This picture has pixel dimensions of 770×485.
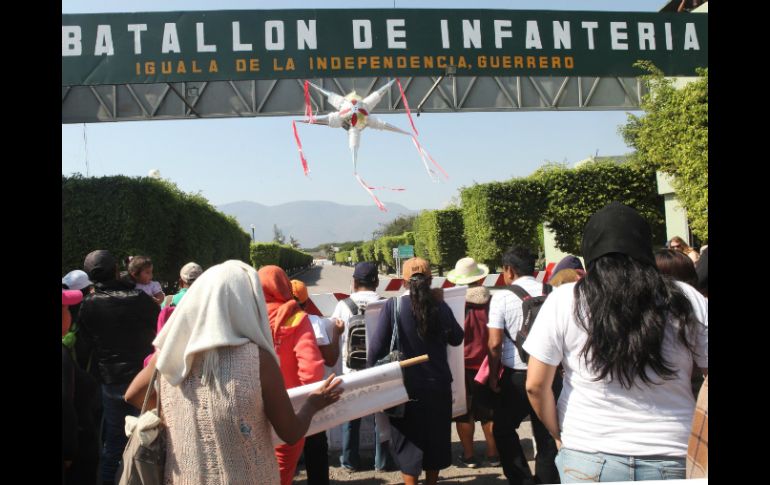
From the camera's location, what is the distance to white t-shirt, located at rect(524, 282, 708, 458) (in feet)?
6.87

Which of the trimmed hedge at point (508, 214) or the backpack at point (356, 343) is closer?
the backpack at point (356, 343)

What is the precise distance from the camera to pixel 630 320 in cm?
207

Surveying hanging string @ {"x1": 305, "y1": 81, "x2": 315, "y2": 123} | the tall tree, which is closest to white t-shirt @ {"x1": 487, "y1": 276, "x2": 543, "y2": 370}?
hanging string @ {"x1": 305, "y1": 81, "x2": 315, "y2": 123}

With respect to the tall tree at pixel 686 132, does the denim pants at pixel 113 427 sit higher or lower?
lower

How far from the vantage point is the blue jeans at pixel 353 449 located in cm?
510

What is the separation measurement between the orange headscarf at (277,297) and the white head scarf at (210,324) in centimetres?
134

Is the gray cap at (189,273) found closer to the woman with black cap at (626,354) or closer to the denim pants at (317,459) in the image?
the denim pants at (317,459)

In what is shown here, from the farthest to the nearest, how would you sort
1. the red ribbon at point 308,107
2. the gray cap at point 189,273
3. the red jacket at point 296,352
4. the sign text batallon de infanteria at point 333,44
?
the red ribbon at point 308,107 → the sign text batallon de infanteria at point 333,44 → the gray cap at point 189,273 → the red jacket at point 296,352

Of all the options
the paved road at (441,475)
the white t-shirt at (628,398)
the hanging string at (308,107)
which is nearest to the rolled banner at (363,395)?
the white t-shirt at (628,398)

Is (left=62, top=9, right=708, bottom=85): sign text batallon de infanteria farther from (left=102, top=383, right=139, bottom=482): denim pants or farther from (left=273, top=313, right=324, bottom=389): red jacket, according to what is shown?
(left=273, top=313, right=324, bottom=389): red jacket

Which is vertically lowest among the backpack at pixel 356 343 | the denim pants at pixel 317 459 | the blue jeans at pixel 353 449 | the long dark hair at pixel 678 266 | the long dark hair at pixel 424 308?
the blue jeans at pixel 353 449

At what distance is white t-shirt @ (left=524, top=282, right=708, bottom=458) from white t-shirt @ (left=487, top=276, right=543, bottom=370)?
6.61 feet

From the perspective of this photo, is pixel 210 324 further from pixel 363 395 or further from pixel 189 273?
pixel 189 273
